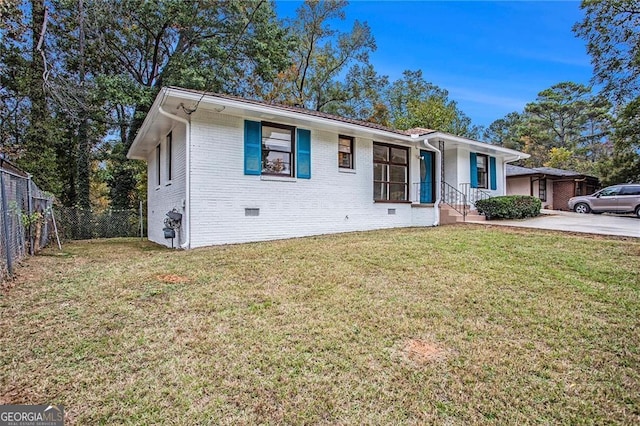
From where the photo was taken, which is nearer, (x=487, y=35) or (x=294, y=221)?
(x=294, y=221)

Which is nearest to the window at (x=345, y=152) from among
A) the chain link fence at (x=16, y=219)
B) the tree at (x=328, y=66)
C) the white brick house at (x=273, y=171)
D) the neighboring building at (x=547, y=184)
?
the white brick house at (x=273, y=171)

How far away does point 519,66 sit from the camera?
1659 centimetres

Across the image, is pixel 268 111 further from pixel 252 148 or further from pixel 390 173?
pixel 390 173

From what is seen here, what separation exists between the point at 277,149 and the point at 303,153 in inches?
27.9

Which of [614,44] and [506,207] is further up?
[614,44]

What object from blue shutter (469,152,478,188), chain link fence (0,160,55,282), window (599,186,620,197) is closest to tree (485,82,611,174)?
window (599,186,620,197)

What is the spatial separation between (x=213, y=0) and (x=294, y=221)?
13.4m

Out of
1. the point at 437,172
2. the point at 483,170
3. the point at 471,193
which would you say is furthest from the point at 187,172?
the point at 483,170

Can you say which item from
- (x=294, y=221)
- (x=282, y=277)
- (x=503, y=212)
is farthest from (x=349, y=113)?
(x=282, y=277)

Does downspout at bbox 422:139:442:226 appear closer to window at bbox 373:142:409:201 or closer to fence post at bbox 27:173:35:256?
window at bbox 373:142:409:201

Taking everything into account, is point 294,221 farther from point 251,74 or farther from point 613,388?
point 251,74

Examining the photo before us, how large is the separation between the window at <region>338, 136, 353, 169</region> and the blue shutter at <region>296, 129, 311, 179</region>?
50.4 inches

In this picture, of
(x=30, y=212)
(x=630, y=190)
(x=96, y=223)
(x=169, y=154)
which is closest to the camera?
(x=30, y=212)

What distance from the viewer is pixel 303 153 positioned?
9094 mm
